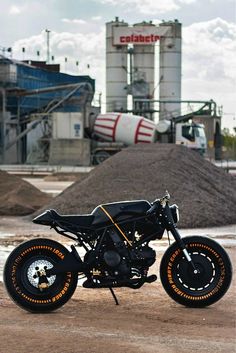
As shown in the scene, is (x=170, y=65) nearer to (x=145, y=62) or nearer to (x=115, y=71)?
(x=145, y=62)

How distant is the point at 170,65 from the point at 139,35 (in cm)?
425

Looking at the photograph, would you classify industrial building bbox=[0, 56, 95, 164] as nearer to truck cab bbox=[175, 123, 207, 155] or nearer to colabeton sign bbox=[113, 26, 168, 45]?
truck cab bbox=[175, 123, 207, 155]

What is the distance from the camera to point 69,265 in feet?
28.2

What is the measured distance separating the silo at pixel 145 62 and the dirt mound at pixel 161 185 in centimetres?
5931

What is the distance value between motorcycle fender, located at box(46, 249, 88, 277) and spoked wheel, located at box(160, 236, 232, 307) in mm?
902

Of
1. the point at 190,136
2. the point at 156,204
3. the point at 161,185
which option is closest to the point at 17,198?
the point at 161,185

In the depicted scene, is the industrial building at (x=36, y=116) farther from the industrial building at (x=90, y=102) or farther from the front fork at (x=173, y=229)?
the front fork at (x=173, y=229)

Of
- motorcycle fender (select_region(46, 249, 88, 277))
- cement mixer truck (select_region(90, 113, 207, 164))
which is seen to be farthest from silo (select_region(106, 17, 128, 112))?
motorcycle fender (select_region(46, 249, 88, 277))

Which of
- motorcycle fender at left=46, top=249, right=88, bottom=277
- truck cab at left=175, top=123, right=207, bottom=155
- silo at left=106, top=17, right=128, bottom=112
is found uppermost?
silo at left=106, top=17, right=128, bottom=112

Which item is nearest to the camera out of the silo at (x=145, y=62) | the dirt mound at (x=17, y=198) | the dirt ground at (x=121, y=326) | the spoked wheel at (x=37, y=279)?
the dirt ground at (x=121, y=326)

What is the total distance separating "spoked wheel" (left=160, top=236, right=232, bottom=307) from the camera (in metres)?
8.80

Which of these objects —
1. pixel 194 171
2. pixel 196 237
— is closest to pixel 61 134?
pixel 194 171

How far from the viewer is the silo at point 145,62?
80.9m

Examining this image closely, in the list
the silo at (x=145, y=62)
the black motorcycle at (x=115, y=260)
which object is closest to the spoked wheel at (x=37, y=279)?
the black motorcycle at (x=115, y=260)
